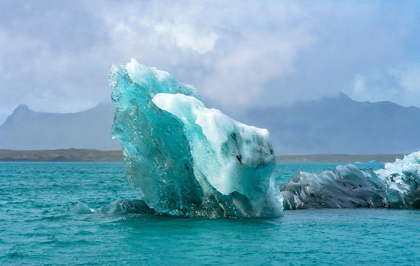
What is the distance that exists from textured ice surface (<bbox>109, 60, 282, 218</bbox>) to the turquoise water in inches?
30.9

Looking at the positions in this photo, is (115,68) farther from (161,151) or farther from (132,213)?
(132,213)

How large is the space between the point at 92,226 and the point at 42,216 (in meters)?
4.15

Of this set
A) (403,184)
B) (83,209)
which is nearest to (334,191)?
(403,184)

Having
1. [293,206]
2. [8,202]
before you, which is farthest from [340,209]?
[8,202]

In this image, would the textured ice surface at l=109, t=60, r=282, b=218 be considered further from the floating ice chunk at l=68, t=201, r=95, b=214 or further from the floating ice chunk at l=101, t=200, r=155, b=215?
the floating ice chunk at l=68, t=201, r=95, b=214

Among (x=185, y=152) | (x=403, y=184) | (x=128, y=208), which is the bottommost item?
(x=128, y=208)

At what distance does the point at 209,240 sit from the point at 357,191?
40.0 ft

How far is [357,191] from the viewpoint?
23.3 m

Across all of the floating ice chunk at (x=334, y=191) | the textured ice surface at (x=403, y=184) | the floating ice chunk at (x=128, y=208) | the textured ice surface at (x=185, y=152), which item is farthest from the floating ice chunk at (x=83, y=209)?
the textured ice surface at (x=403, y=184)

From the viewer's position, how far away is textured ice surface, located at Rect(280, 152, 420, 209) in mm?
21188

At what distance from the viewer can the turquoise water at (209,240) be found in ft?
36.8

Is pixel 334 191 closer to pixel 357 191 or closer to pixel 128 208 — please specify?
pixel 357 191

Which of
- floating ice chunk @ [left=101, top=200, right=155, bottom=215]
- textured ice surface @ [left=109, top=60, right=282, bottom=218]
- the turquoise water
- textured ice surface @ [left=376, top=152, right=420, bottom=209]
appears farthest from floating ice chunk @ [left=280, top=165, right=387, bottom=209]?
floating ice chunk @ [left=101, top=200, right=155, bottom=215]

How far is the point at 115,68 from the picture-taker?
17031 millimetres
